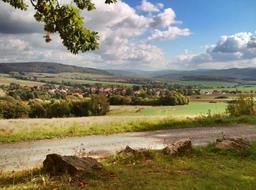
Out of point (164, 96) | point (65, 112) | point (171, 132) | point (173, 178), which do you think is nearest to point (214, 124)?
point (171, 132)

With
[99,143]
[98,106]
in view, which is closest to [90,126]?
[99,143]

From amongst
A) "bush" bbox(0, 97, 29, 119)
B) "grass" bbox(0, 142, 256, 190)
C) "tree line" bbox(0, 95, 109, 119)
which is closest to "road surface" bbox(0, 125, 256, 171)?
"grass" bbox(0, 142, 256, 190)

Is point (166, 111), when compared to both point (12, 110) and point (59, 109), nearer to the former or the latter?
point (59, 109)

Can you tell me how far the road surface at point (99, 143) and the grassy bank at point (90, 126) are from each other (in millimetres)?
1069

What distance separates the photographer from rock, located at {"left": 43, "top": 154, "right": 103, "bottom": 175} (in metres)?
9.84

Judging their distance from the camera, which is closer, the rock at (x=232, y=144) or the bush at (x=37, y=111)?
the rock at (x=232, y=144)

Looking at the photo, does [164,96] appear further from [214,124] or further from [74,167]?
[74,167]

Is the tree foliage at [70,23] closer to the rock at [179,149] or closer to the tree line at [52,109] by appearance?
the rock at [179,149]

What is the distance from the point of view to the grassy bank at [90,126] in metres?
19.5

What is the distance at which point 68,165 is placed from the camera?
390 inches

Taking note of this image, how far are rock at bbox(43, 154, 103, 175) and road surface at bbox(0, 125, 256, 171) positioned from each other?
92.3 inches

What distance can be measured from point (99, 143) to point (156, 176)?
7850 mm

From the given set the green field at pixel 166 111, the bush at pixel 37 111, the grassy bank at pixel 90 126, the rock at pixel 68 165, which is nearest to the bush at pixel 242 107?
the grassy bank at pixel 90 126

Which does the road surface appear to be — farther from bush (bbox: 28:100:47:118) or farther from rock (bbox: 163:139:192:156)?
bush (bbox: 28:100:47:118)
